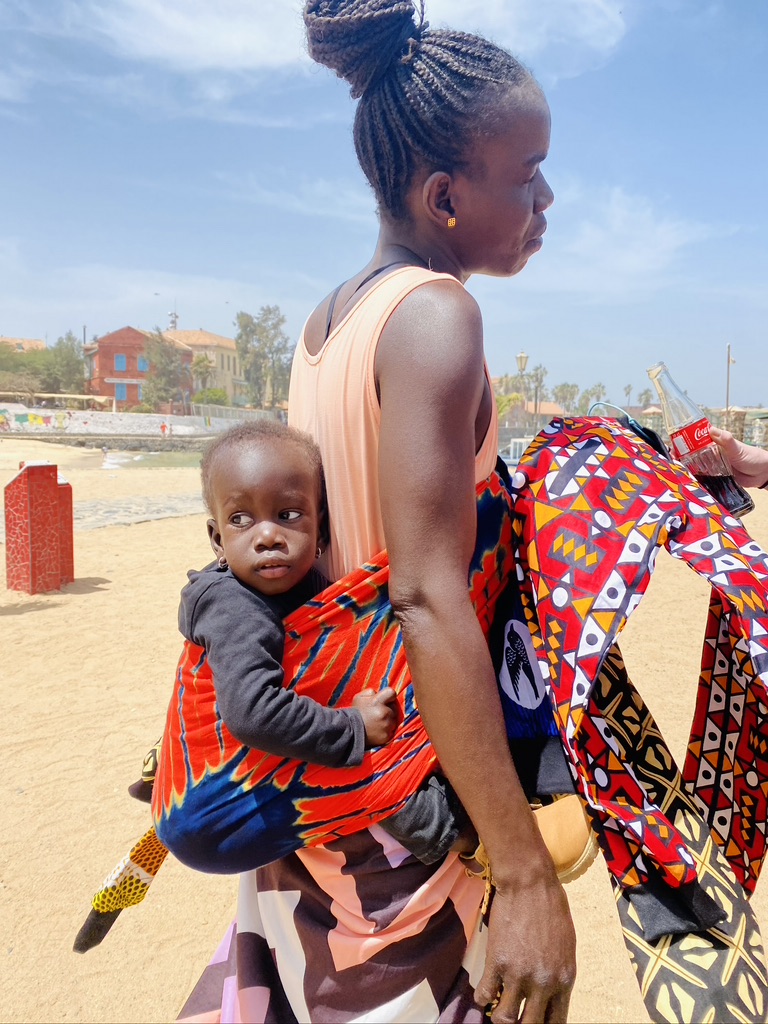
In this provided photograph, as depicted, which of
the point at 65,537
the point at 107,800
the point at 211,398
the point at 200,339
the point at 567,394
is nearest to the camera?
the point at 107,800

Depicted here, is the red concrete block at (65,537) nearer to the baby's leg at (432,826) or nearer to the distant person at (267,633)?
the distant person at (267,633)

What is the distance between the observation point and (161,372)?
2398 inches

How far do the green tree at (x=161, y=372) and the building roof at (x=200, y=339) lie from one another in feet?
41.4

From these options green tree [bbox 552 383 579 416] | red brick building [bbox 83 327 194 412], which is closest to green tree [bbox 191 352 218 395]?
red brick building [bbox 83 327 194 412]

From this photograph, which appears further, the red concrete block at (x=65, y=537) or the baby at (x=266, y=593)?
the red concrete block at (x=65, y=537)

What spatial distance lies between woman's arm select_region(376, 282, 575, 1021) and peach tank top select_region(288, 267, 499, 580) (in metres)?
0.09

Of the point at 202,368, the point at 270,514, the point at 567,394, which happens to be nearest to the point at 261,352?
the point at 202,368

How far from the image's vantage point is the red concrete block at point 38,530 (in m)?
7.85

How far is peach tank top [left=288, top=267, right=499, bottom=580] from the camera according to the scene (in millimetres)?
1188

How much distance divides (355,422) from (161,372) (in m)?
63.2

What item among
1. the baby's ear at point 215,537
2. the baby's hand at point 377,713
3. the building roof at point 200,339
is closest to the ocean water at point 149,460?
the baby's ear at point 215,537

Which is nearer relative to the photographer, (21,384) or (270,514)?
(270,514)

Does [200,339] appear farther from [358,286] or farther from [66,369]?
[358,286]

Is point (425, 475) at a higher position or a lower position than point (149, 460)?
higher
